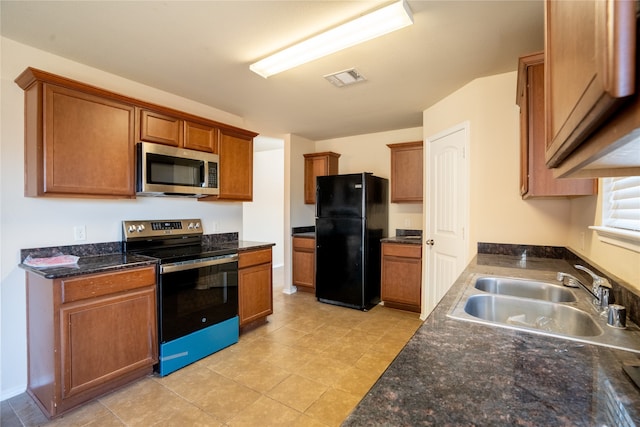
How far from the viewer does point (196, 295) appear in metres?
2.48

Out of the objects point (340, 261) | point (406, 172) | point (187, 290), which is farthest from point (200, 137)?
point (406, 172)

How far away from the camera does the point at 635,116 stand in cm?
30

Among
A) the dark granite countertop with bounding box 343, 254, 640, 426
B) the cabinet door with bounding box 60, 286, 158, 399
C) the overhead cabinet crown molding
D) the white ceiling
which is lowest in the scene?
the cabinet door with bounding box 60, 286, 158, 399

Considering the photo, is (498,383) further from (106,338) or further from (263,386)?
(106,338)

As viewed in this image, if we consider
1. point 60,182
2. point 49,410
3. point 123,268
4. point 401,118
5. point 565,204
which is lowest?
point 49,410

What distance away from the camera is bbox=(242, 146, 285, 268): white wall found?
595 centimetres

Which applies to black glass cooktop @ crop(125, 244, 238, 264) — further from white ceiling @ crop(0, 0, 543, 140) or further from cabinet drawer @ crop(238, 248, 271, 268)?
white ceiling @ crop(0, 0, 543, 140)

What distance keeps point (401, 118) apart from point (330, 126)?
96cm

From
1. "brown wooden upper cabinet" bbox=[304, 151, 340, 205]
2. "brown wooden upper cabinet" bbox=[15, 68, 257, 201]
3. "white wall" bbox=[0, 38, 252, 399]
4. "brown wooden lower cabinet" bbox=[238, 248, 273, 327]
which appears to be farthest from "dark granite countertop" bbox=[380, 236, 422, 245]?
"white wall" bbox=[0, 38, 252, 399]

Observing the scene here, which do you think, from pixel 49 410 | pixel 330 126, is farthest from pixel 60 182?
pixel 330 126

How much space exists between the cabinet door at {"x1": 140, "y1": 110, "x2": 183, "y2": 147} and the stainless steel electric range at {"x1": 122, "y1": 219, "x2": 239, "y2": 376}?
0.73m

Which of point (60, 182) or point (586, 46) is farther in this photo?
point (60, 182)

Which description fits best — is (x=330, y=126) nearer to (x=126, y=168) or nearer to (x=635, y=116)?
(x=126, y=168)

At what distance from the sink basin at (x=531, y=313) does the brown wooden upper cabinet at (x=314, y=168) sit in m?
3.41
